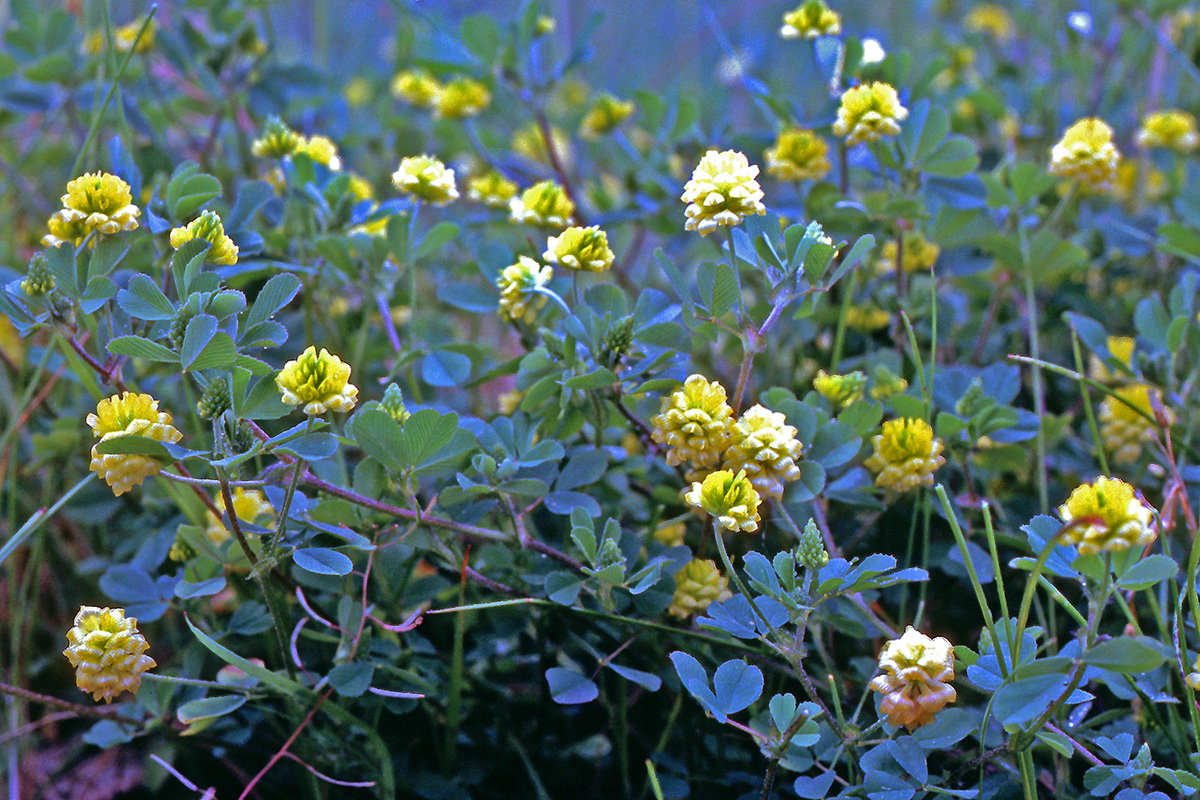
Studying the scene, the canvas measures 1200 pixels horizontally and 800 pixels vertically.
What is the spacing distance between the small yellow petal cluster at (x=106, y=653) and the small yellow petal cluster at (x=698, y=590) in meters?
0.47

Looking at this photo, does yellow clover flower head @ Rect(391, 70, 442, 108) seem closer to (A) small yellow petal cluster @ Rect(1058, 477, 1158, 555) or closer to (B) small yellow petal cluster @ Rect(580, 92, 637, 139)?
(B) small yellow petal cluster @ Rect(580, 92, 637, 139)

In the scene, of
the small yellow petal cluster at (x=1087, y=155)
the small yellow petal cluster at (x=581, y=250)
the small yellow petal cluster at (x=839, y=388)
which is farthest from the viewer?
the small yellow petal cluster at (x=1087, y=155)

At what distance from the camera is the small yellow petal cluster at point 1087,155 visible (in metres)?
1.14

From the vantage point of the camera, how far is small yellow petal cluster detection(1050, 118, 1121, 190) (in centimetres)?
114

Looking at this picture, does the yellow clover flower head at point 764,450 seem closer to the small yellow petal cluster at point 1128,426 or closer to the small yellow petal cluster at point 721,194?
the small yellow petal cluster at point 721,194

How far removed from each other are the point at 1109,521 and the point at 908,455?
31 centimetres

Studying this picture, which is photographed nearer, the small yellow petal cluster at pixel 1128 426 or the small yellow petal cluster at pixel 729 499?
the small yellow petal cluster at pixel 729 499

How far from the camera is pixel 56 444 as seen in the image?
3.78 ft

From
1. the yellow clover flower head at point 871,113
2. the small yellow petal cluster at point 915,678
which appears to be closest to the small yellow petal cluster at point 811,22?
the yellow clover flower head at point 871,113

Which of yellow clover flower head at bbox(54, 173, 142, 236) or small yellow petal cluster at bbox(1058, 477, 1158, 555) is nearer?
small yellow petal cluster at bbox(1058, 477, 1158, 555)

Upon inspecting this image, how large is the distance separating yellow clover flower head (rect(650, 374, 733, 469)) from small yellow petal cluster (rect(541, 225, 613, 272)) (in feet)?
0.54

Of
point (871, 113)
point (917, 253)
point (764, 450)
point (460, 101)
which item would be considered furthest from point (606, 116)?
point (764, 450)

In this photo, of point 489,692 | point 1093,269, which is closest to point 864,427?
point 489,692

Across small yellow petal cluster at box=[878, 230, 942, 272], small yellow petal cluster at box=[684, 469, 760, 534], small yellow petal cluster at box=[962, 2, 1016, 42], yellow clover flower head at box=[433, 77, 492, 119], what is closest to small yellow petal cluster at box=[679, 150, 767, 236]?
small yellow petal cluster at box=[684, 469, 760, 534]
